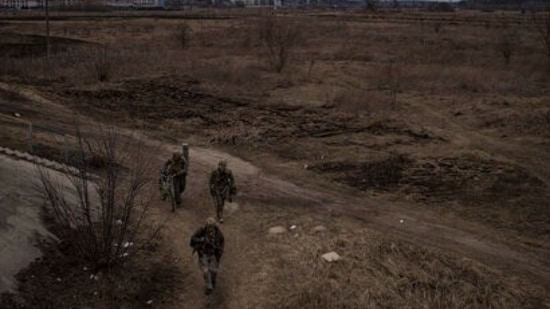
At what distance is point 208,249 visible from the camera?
10266 mm

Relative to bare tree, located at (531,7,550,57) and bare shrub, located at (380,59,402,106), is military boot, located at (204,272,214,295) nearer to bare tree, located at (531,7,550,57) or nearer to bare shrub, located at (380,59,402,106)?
bare shrub, located at (380,59,402,106)

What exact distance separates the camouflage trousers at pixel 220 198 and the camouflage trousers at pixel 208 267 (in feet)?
9.32

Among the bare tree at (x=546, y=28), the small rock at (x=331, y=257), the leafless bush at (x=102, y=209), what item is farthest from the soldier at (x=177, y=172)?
the bare tree at (x=546, y=28)

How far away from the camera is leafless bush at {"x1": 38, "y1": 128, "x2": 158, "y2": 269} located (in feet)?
35.3

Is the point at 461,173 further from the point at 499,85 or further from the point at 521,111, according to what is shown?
the point at 499,85

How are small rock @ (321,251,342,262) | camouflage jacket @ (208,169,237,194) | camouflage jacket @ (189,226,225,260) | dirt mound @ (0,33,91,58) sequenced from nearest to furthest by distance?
camouflage jacket @ (189,226,225,260), small rock @ (321,251,342,262), camouflage jacket @ (208,169,237,194), dirt mound @ (0,33,91,58)

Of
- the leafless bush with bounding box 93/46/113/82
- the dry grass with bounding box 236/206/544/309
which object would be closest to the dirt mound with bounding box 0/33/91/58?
the leafless bush with bounding box 93/46/113/82

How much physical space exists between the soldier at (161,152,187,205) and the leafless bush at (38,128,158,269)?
68 cm

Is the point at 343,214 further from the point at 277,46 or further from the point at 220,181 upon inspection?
the point at 277,46

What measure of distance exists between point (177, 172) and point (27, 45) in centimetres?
3449

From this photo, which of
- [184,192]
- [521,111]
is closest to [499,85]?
[521,111]

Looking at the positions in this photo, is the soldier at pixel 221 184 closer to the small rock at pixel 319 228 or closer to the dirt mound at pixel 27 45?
the small rock at pixel 319 228

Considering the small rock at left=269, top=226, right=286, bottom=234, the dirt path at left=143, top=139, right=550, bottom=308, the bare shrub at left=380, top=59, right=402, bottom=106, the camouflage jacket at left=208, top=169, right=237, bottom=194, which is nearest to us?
the dirt path at left=143, top=139, right=550, bottom=308

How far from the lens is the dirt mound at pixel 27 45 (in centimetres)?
3908
